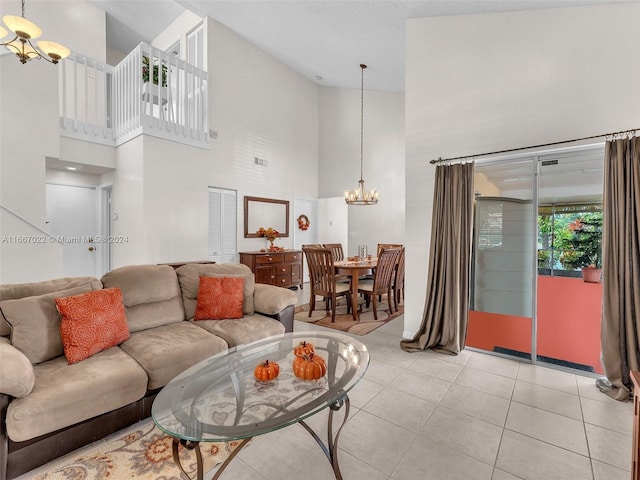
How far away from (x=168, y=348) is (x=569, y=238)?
3.53 m

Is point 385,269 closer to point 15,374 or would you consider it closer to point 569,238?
point 569,238

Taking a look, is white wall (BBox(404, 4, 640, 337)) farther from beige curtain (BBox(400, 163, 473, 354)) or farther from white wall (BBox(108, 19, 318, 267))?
white wall (BBox(108, 19, 318, 267))

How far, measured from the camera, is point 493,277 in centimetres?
323

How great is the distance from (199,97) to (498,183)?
4816mm

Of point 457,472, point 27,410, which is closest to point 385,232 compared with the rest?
point 457,472

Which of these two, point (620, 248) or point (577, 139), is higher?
point (577, 139)

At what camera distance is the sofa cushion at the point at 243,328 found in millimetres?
2529

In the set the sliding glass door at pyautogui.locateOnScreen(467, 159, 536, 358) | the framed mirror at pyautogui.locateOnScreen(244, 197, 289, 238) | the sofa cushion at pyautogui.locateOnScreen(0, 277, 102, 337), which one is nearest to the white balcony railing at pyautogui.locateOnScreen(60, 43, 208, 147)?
the framed mirror at pyautogui.locateOnScreen(244, 197, 289, 238)

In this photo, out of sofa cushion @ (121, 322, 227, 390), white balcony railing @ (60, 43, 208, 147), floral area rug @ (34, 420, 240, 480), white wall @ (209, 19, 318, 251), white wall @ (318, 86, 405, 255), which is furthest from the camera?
white wall @ (318, 86, 405, 255)

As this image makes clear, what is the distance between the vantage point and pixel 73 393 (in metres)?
1.67

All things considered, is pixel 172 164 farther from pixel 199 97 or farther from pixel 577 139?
pixel 577 139

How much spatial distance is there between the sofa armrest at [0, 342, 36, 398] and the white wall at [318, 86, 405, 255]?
20.0 ft

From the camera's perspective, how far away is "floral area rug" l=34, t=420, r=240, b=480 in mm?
1603

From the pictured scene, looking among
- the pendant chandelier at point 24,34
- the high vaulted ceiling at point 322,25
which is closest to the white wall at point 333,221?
the high vaulted ceiling at point 322,25
